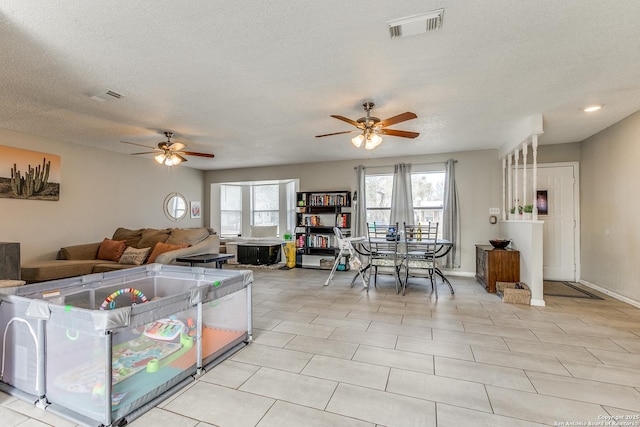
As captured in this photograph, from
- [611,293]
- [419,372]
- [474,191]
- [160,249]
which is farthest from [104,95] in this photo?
[611,293]

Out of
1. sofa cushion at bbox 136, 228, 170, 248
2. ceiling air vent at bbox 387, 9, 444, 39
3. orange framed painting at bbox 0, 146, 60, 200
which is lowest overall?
sofa cushion at bbox 136, 228, 170, 248

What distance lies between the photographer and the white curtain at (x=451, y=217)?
5695 millimetres

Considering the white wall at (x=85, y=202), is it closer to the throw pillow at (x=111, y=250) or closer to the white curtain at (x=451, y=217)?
the throw pillow at (x=111, y=250)

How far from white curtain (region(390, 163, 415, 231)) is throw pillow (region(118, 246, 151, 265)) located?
184 inches

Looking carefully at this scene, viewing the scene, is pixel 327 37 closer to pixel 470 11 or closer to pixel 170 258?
pixel 470 11

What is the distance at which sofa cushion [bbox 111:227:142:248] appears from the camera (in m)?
5.36

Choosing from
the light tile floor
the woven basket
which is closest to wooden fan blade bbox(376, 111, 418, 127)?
the light tile floor

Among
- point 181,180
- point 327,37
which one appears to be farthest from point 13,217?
point 327,37

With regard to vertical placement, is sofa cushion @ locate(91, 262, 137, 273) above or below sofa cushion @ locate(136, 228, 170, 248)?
below

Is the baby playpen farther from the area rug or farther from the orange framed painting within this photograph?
the area rug

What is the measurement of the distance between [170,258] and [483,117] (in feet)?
16.5

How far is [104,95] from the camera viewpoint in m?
3.07

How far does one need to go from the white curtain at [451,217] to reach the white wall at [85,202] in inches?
245

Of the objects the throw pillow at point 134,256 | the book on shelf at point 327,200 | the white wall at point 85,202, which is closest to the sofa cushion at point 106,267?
the throw pillow at point 134,256
